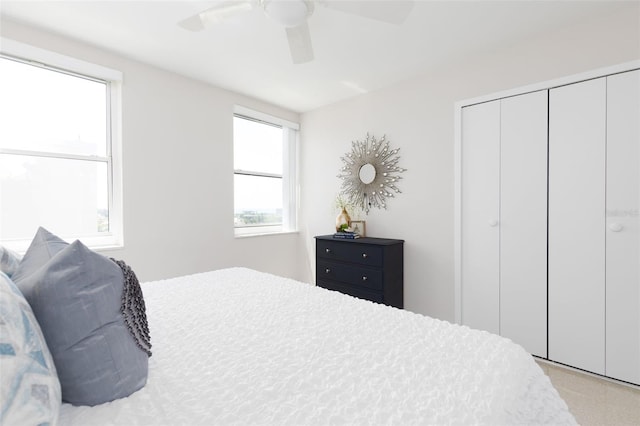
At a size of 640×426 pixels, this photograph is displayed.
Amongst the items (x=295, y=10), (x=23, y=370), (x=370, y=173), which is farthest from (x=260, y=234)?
(x=23, y=370)

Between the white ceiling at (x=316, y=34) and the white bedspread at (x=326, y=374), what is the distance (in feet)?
6.20

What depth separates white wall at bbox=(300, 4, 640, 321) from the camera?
217cm

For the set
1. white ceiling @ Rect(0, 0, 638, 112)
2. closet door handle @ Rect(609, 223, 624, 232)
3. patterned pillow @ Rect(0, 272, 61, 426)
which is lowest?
patterned pillow @ Rect(0, 272, 61, 426)

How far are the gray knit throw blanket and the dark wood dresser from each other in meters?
2.20

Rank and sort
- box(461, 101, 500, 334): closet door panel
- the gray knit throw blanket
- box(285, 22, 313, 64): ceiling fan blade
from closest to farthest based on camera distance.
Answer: the gray knit throw blanket, box(285, 22, 313, 64): ceiling fan blade, box(461, 101, 500, 334): closet door panel

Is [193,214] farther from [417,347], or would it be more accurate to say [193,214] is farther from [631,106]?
[631,106]

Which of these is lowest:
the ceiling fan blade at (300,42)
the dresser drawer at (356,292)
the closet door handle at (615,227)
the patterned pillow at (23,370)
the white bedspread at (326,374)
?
the dresser drawer at (356,292)

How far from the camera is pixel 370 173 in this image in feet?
11.1

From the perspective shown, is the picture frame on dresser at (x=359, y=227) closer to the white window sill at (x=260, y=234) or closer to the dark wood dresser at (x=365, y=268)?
the dark wood dresser at (x=365, y=268)

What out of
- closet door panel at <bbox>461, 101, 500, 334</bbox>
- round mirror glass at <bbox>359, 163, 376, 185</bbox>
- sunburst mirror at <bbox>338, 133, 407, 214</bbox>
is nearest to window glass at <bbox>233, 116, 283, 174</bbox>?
sunburst mirror at <bbox>338, 133, 407, 214</bbox>

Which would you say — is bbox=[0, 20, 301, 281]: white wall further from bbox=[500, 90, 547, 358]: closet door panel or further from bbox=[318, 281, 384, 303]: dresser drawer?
bbox=[500, 90, 547, 358]: closet door panel

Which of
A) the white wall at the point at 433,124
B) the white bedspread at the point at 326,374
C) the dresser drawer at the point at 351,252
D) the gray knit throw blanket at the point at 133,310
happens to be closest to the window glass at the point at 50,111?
the white bedspread at the point at 326,374

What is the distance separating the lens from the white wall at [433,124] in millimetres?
2172

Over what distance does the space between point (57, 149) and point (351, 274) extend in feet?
8.89
